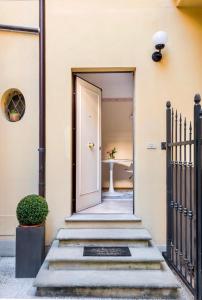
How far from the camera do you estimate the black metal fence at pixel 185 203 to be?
8.45 ft

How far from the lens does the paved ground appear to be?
2.82 metres

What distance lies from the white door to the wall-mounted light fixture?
130 cm

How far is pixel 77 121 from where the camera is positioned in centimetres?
431

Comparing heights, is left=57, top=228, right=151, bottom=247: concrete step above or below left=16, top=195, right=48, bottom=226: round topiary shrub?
below

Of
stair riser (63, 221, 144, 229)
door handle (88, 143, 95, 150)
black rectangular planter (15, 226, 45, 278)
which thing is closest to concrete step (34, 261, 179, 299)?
black rectangular planter (15, 226, 45, 278)

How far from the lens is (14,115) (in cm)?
420

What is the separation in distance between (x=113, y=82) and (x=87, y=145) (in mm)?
1869

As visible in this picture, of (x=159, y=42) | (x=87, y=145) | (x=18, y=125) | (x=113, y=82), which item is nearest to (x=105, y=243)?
(x=87, y=145)

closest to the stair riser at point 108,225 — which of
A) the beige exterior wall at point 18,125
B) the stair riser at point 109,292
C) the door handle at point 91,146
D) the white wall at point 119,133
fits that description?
the beige exterior wall at point 18,125

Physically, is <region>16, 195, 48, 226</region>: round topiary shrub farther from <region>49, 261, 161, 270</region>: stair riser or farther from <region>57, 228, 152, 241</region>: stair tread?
<region>49, 261, 161, 270</region>: stair riser

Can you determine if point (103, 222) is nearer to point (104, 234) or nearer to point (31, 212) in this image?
point (104, 234)

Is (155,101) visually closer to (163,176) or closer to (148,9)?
(163,176)

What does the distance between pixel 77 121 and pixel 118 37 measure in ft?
4.78

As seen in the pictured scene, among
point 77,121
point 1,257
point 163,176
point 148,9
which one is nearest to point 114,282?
point 163,176
